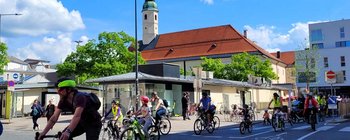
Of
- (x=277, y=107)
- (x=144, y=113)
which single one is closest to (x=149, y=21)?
(x=277, y=107)

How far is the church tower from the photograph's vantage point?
10369 cm

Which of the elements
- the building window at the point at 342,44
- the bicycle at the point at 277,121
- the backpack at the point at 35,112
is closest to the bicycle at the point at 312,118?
the bicycle at the point at 277,121

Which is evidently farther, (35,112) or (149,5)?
(149,5)

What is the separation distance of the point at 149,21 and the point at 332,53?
4938 centimetres

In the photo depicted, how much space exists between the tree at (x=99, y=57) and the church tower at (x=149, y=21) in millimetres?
46800

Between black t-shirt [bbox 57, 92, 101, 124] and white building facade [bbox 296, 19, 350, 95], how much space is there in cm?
6761

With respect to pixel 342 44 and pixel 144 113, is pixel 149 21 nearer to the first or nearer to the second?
pixel 342 44

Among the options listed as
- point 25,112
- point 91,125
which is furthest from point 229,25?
point 91,125

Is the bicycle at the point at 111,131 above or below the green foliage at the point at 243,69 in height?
below

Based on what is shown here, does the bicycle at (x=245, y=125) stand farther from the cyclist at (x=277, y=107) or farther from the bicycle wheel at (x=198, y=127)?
the bicycle wheel at (x=198, y=127)

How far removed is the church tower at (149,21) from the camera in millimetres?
103688

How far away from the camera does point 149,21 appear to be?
104750mm

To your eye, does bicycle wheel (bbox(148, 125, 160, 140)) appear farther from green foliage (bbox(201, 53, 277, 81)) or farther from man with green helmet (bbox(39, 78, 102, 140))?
green foliage (bbox(201, 53, 277, 81))

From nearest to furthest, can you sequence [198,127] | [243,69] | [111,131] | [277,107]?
1. [111,131]
2. [198,127]
3. [277,107]
4. [243,69]
